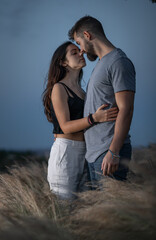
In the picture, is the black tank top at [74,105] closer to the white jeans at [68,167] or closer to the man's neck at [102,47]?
the white jeans at [68,167]

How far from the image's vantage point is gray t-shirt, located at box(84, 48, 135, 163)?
2.23m

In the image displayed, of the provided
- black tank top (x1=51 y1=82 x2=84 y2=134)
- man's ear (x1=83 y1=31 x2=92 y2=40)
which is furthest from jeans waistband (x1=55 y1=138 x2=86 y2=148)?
man's ear (x1=83 y1=31 x2=92 y2=40)

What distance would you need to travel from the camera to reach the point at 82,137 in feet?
9.13

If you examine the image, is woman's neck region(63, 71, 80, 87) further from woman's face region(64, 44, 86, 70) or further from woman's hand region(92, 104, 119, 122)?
woman's hand region(92, 104, 119, 122)

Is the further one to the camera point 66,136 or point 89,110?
point 66,136

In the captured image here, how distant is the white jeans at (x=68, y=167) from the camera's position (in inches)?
108

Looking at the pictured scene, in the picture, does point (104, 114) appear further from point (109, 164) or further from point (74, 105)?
point (74, 105)

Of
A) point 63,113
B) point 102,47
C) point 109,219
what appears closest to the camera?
point 109,219

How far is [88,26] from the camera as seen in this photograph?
252cm

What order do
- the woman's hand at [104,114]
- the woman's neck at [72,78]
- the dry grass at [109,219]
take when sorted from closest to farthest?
the dry grass at [109,219] → the woman's hand at [104,114] → the woman's neck at [72,78]

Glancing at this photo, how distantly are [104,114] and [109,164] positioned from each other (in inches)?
16.3

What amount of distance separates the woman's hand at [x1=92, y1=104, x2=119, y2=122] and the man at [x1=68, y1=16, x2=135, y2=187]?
45mm

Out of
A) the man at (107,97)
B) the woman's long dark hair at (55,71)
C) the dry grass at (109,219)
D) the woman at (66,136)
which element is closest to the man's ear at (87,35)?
the man at (107,97)

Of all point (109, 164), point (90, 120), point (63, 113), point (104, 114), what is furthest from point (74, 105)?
point (109, 164)
